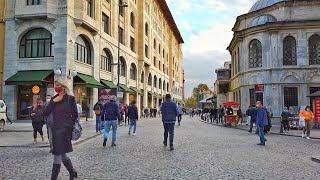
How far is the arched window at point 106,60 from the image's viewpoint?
34.5m

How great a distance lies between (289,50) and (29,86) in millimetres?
Answer: 22020

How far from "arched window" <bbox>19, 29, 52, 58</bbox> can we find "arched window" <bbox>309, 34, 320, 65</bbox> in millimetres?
21759

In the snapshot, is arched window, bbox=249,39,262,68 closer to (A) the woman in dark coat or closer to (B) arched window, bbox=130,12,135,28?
(B) arched window, bbox=130,12,135,28

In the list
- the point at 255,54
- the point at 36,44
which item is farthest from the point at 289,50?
the point at 36,44

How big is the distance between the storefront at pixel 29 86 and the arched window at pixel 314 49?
70.9ft

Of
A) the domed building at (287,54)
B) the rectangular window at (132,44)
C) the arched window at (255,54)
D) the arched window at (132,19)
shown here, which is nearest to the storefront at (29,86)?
the domed building at (287,54)

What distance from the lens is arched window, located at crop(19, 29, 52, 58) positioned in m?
27.3

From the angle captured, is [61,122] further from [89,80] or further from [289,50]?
[289,50]

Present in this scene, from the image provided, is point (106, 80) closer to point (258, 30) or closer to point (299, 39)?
point (258, 30)

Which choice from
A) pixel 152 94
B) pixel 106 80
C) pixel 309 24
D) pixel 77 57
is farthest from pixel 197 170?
pixel 152 94

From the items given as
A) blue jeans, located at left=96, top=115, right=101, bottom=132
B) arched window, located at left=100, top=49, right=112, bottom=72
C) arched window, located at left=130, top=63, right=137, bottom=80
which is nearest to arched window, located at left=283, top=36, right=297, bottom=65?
arched window, located at left=100, top=49, right=112, bottom=72

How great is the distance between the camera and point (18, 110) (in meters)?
27.6

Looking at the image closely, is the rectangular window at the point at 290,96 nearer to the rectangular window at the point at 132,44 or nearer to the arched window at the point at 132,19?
the rectangular window at the point at 132,44

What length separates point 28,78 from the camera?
2600 cm
